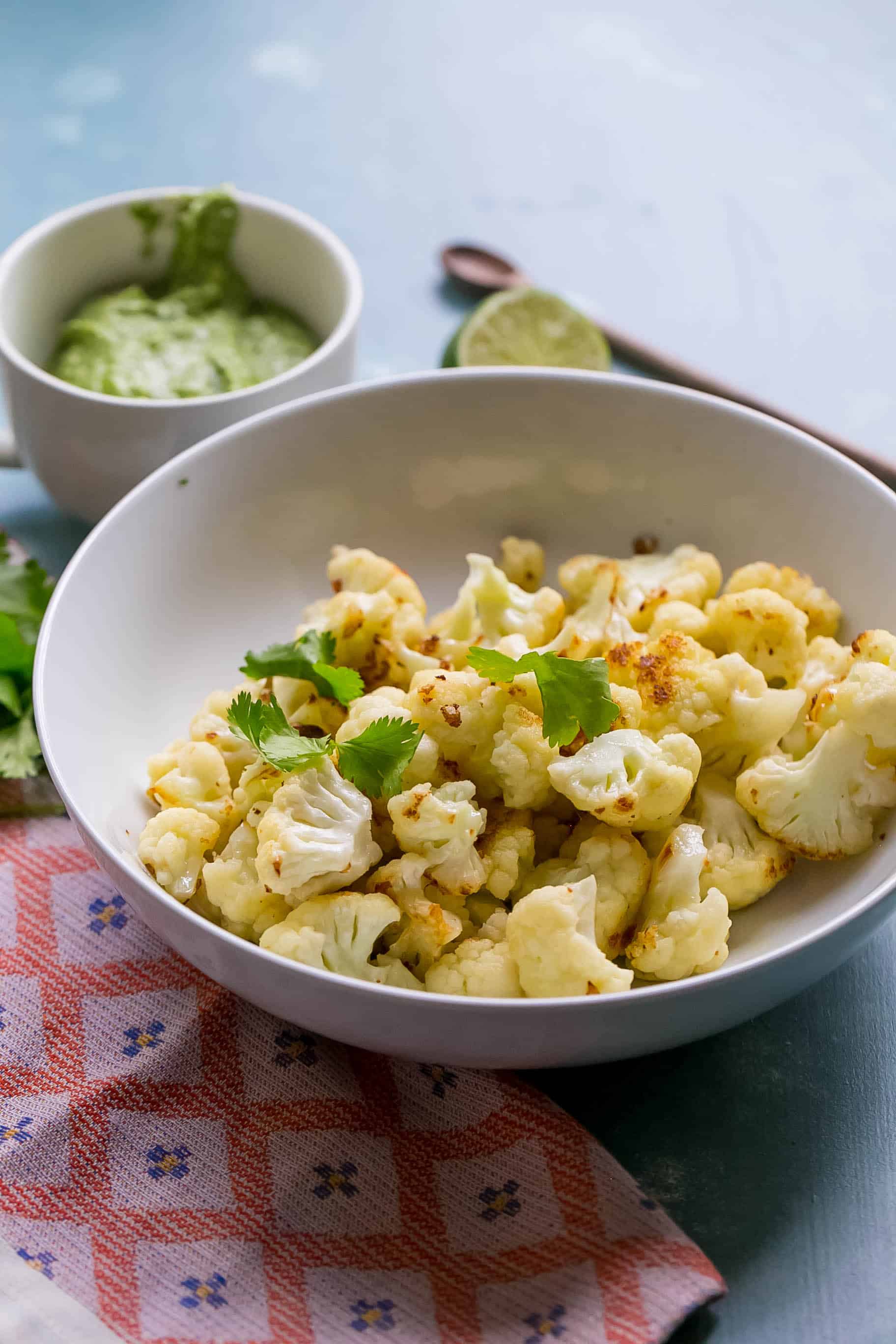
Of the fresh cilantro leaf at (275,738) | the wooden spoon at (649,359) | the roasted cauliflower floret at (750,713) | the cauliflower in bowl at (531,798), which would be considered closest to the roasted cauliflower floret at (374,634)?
the cauliflower in bowl at (531,798)

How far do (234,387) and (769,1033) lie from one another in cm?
150

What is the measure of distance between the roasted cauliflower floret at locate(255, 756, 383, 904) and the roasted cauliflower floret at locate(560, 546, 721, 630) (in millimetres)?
584

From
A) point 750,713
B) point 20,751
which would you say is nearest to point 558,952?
point 750,713

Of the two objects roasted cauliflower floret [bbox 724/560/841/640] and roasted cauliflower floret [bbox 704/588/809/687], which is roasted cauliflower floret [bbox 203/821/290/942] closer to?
roasted cauliflower floret [bbox 704/588/809/687]

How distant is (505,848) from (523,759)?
112 millimetres

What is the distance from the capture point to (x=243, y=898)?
5.25ft

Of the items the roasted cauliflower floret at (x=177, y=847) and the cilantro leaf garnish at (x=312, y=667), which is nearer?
the roasted cauliflower floret at (x=177, y=847)

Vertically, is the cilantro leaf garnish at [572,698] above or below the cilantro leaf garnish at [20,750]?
above

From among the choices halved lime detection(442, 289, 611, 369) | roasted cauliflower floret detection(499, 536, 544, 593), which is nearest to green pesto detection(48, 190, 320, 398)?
halved lime detection(442, 289, 611, 369)

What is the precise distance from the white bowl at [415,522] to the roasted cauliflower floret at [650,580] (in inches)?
5.4

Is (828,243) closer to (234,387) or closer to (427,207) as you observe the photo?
(427,207)

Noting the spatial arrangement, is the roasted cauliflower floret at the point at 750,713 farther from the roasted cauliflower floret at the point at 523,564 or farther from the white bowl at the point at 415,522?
the roasted cauliflower floret at the point at 523,564

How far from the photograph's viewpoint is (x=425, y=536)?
2.32 meters

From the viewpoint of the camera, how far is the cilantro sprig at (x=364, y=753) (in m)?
1.63
